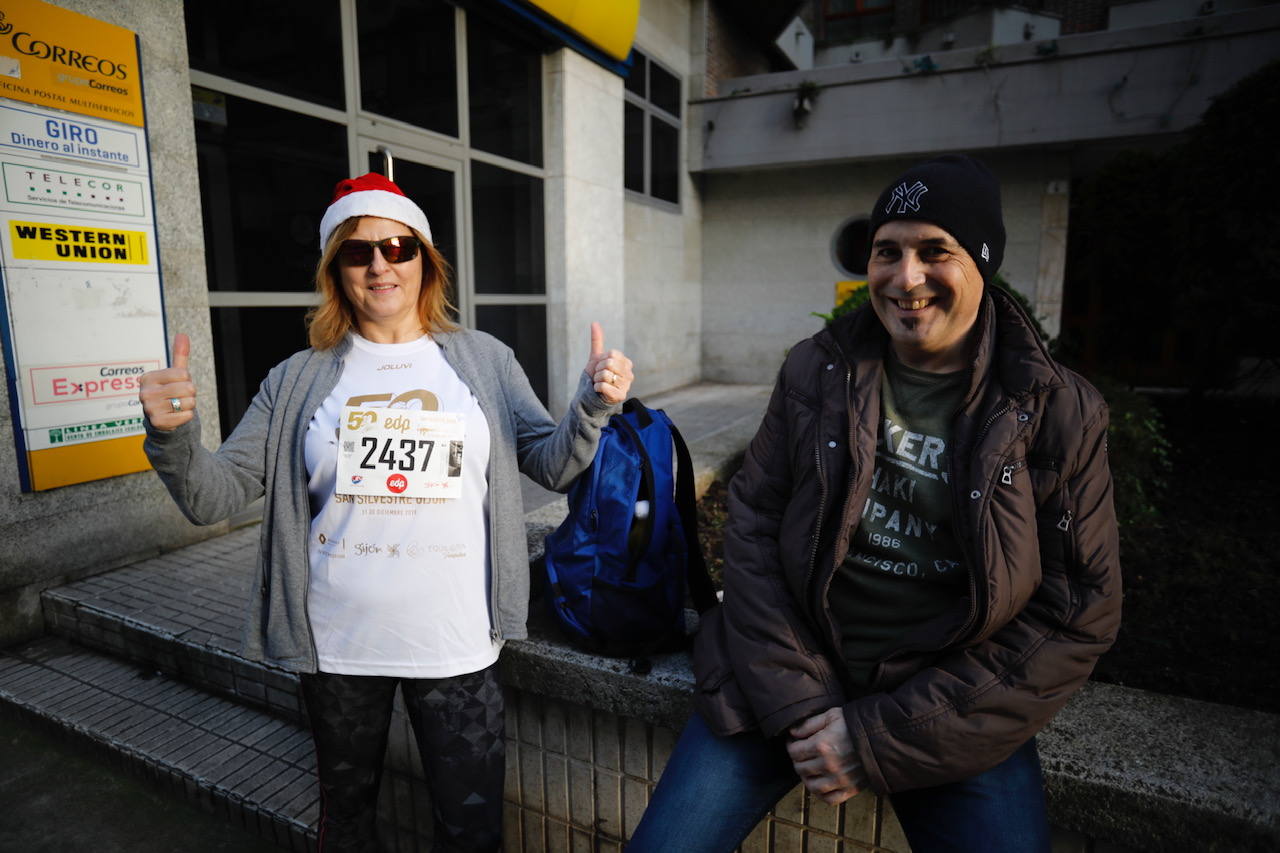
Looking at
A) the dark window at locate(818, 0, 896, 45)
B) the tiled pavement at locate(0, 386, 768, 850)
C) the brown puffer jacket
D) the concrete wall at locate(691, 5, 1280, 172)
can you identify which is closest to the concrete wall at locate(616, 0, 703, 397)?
the concrete wall at locate(691, 5, 1280, 172)

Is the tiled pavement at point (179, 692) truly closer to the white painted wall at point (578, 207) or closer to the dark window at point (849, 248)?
the white painted wall at point (578, 207)

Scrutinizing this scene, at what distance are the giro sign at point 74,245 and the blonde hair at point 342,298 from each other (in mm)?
2351

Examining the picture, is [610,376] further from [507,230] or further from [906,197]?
[507,230]

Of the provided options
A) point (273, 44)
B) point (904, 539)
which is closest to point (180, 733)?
point (904, 539)

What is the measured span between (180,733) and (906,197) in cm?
321

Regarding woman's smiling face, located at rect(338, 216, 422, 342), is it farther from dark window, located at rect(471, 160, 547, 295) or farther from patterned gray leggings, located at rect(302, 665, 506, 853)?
dark window, located at rect(471, 160, 547, 295)

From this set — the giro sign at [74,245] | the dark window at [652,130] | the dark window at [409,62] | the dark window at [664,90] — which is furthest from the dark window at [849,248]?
the giro sign at [74,245]

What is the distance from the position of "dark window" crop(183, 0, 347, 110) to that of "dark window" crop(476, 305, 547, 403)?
7.71ft

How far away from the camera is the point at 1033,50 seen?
9375mm

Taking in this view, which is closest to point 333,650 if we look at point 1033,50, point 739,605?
point 739,605

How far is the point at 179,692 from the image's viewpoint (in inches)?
125

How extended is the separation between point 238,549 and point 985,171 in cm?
420

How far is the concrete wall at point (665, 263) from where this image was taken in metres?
10.0

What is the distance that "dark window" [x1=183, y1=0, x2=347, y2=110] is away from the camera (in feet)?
14.5
